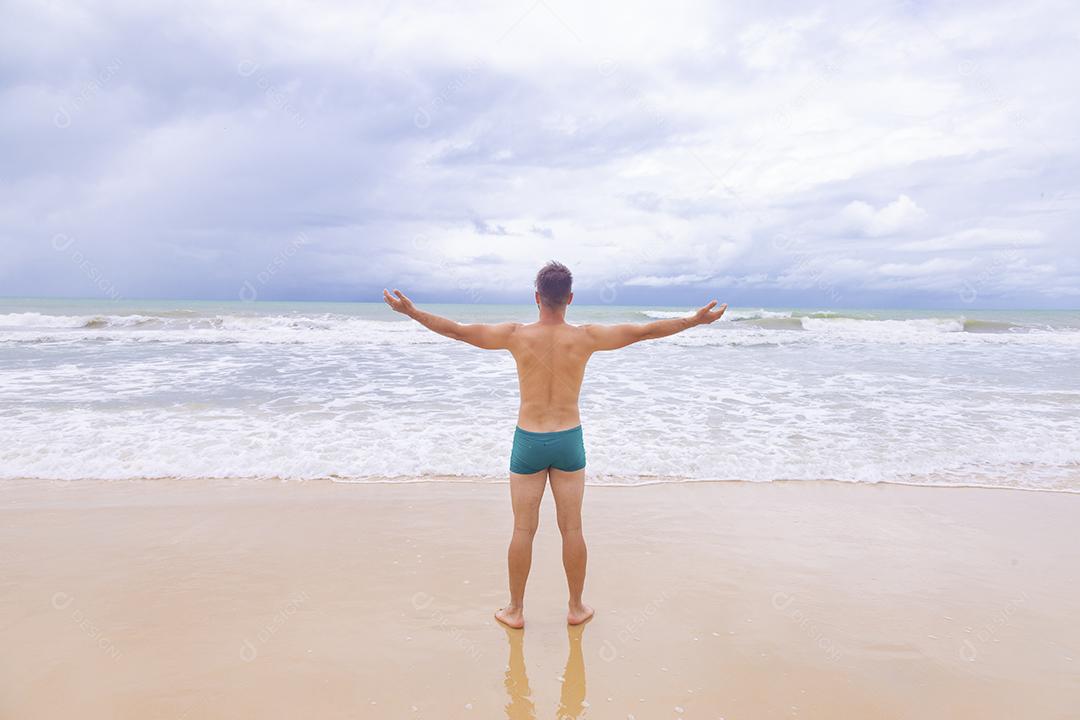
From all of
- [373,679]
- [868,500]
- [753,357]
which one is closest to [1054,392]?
[753,357]

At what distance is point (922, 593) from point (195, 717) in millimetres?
4423

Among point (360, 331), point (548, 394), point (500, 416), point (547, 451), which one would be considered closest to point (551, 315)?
point (548, 394)

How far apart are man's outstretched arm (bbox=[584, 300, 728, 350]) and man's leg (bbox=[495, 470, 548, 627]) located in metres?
0.88

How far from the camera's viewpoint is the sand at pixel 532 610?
9.84 ft

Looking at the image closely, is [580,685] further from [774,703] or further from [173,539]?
[173,539]

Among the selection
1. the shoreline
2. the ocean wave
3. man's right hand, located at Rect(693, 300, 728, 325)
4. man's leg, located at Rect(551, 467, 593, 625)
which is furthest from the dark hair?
the ocean wave

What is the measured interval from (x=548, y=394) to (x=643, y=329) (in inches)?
26.5

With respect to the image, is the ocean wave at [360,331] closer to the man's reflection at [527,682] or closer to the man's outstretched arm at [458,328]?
the man's outstretched arm at [458,328]

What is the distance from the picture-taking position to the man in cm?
344

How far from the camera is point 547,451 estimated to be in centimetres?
352

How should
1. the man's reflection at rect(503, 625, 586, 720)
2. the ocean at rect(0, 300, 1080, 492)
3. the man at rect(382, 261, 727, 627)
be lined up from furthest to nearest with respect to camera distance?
the ocean at rect(0, 300, 1080, 492)
the man at rect(382, 261, 727, 627)
the man's reflection at rect(503, 625, 586, 720)

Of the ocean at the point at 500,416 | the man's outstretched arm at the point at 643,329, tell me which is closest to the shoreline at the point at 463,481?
the ocean at the point at 500,416

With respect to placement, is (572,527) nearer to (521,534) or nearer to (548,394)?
(521,534)

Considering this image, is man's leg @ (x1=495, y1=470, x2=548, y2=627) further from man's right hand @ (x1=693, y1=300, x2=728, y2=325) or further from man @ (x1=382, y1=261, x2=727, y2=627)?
man's right hand @ (x1=693, y1=300, x2=728, y2=325)
